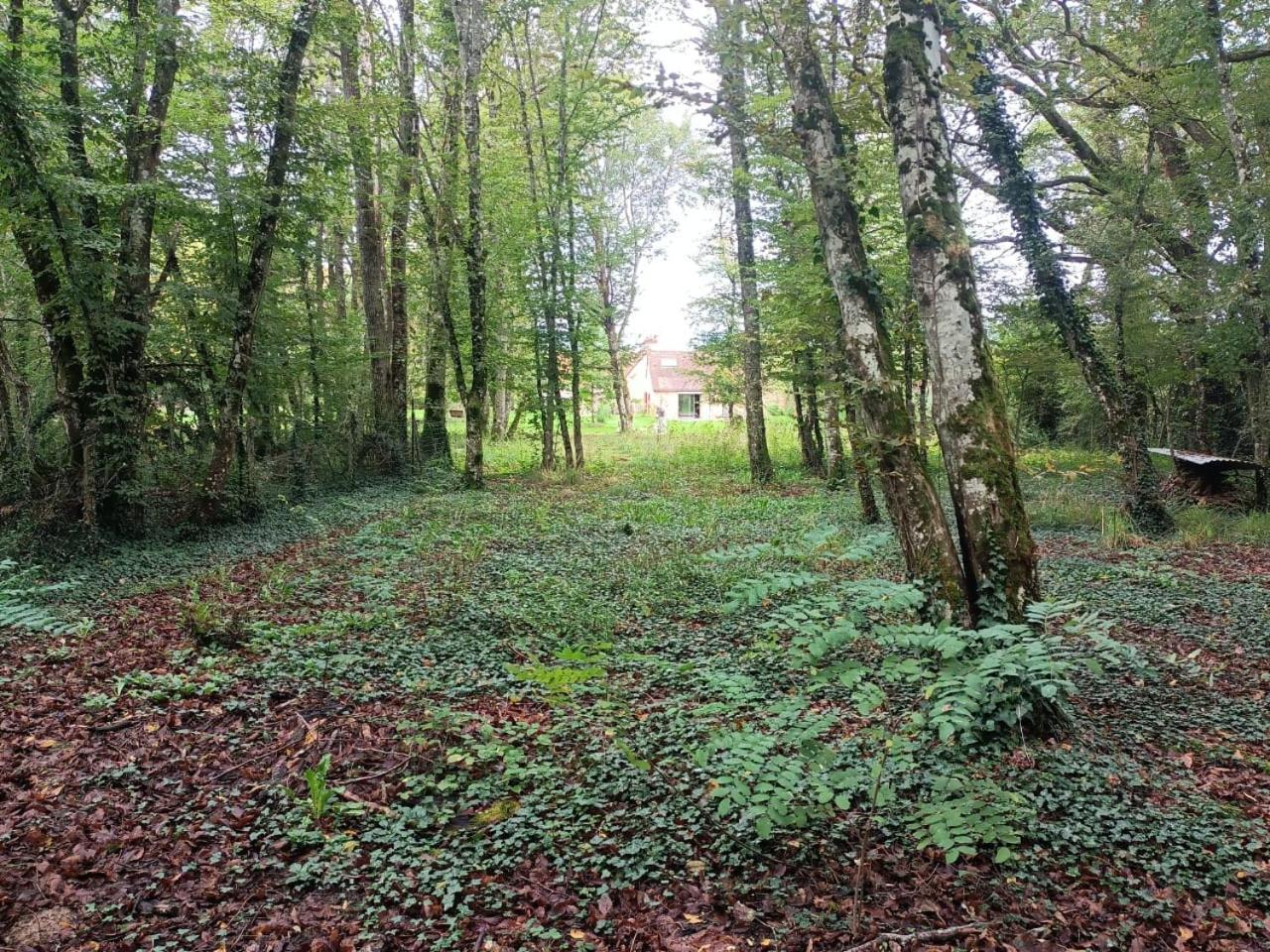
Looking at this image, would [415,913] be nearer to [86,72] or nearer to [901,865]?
[901,865]

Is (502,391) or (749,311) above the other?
(749,311)

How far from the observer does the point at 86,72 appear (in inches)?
313

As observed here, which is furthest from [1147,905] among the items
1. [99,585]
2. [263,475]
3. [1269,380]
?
[263,475]

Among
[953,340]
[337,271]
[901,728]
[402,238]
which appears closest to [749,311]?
[402,238]

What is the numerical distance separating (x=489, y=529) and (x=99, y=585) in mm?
4245

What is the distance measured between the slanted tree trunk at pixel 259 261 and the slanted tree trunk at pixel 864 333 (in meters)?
7.09

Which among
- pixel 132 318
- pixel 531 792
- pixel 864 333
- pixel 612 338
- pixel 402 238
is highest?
pixel 402 238

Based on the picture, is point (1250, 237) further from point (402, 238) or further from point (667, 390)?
point (667, 390)

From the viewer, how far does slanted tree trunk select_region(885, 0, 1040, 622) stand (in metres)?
3.83

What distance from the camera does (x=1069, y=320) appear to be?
29.6ft

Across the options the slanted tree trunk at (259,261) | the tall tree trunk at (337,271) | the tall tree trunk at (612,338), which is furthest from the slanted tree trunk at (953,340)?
the tall tree trunk at (612,338)

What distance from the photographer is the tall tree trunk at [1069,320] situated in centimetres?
893

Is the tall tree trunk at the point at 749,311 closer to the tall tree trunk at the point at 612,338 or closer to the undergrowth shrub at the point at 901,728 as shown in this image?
the tall tree trunk at the point at 612,338

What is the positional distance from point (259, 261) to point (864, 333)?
8.26m
